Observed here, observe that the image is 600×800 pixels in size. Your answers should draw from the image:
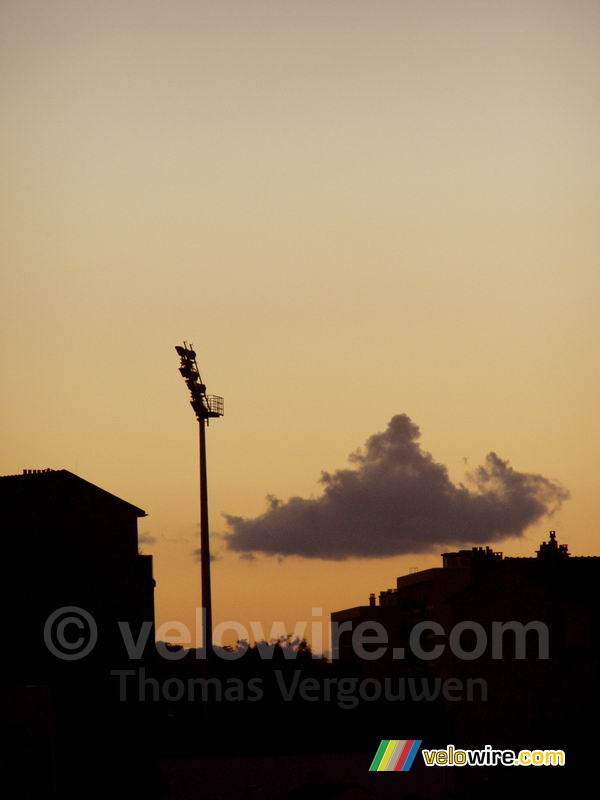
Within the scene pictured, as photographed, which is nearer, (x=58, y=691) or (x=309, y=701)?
(x=58, y=691)

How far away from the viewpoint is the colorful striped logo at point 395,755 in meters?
67.8

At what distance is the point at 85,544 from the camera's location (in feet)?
162

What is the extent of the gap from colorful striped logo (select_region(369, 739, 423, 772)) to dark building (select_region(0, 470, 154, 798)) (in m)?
19.6

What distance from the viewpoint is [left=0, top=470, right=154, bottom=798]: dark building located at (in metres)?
46.7

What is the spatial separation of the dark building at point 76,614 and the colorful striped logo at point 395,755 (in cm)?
1958

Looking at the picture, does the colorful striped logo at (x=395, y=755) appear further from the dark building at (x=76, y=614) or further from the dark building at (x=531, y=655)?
the dark building at (x=76, y=614)

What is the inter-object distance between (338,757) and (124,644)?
89.1 ft

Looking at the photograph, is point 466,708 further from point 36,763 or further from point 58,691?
point 36,763

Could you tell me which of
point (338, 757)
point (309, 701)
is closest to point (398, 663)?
point (309, 701)

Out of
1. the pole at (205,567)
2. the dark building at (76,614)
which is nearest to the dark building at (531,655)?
the pole at (205,567)

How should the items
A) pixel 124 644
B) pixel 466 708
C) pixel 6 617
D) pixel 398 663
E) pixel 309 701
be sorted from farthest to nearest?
1. pixel 398 663
2. pixel 309 701
3. pixel 466 708
4. pixel 124 644
5. pixel 6 617

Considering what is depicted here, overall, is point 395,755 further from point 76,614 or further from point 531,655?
point 76,614

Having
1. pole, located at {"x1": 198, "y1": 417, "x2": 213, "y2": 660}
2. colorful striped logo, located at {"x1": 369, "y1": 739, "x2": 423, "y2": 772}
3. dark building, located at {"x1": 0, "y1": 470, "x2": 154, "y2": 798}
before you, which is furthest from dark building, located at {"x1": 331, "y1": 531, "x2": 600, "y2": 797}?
dark building, located at {"x1": 0, "y1": 470, "x2": 154, "y2": 798}

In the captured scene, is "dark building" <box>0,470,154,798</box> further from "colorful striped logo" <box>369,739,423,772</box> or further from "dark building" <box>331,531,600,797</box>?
"colorful striped logo" <box>369,739,423,772</box>
